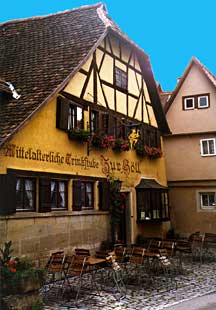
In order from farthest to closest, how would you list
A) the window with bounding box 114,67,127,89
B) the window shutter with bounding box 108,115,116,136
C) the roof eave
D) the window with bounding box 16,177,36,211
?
the window with bounding box 114,67,127,89, the window shutter with bounding box 108,115,116,136, the window with bounding box 16,177,36,211, the roof eave

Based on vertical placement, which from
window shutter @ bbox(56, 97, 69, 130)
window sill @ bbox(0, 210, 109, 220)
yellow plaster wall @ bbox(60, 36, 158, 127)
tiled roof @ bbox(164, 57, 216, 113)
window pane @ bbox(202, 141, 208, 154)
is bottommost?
window sill @ bbox(0, 210, 109, 220)

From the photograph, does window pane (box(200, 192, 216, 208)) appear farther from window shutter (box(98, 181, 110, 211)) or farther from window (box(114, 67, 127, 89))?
window shutter (box(98, 181, 110, 211))

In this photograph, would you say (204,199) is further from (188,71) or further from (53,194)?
(53,194)

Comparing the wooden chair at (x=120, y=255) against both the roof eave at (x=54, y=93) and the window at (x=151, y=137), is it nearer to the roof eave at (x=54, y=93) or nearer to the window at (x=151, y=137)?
the roof eave at (x=54, y=93)

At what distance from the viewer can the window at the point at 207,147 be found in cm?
→ 1934

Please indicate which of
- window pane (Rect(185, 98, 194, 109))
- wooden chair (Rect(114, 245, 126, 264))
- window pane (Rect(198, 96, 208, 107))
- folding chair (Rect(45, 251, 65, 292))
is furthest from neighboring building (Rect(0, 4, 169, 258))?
window pane (Rect(198, 96, 208, 107))

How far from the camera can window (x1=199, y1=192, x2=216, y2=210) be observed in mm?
19125

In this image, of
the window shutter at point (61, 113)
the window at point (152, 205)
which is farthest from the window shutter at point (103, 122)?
the window at point (152, 205)

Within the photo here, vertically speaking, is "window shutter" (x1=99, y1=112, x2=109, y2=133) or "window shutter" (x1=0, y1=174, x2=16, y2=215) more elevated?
"window shutter" (x1=99, y1=112, x2=109, y2=133)

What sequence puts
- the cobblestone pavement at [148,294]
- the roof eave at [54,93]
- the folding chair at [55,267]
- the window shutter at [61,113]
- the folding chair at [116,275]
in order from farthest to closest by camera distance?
the window shutter at [61,113], the roof eave at [54,93], the folding chair at [116,275], the folding chair at [55,267], the cobblestone pavement at [148,294]

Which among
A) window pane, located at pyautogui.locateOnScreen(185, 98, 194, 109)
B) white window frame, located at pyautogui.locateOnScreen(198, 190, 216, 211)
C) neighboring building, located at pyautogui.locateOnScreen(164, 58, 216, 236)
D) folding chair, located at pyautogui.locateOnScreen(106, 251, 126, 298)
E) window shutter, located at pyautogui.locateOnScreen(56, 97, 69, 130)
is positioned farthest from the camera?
window pane, located at pyautogui.locateOnScreen(185, 98, 194, 109)

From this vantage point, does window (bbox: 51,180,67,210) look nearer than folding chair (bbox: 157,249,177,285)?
No

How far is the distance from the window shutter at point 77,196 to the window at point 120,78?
4.43 m

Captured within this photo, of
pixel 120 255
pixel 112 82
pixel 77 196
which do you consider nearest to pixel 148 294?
pixel 120 255
